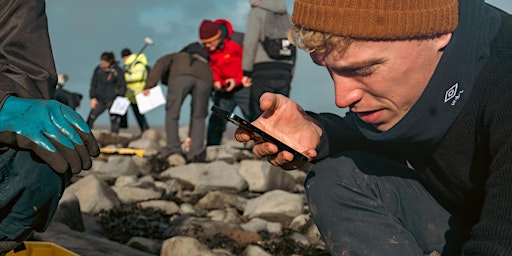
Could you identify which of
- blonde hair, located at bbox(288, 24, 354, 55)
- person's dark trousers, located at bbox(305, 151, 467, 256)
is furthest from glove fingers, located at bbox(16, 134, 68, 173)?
person's dark trousers, located at bbox(305, 151, 467, 256)

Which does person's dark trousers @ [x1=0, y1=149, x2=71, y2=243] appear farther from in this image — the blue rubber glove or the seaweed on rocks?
the seaweed on rocks

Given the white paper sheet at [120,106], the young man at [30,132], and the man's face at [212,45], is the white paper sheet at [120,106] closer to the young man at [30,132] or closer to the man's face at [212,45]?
the man's face at [212,45]

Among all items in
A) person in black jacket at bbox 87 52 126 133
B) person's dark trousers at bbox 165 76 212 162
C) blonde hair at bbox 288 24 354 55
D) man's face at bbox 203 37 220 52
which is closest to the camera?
blonde hair at bbox 288 24 354 55

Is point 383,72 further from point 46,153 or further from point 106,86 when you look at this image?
point 106,86

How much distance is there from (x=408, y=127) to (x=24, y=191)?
4.54ft

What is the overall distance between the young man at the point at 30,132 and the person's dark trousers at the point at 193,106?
6.61 m

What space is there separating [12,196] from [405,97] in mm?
1428

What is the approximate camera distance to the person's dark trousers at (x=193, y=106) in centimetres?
966

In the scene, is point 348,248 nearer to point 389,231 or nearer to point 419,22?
point 389,231

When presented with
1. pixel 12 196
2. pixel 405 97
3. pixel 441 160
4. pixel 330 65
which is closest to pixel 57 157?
pixel 12 196

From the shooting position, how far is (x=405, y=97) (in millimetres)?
2559

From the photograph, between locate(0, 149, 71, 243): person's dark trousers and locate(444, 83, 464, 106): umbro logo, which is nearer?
locate(444, 83, 464, 106): umbro logo

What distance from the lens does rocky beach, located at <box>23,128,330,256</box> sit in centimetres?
436

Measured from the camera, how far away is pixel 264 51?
28.8 feet
